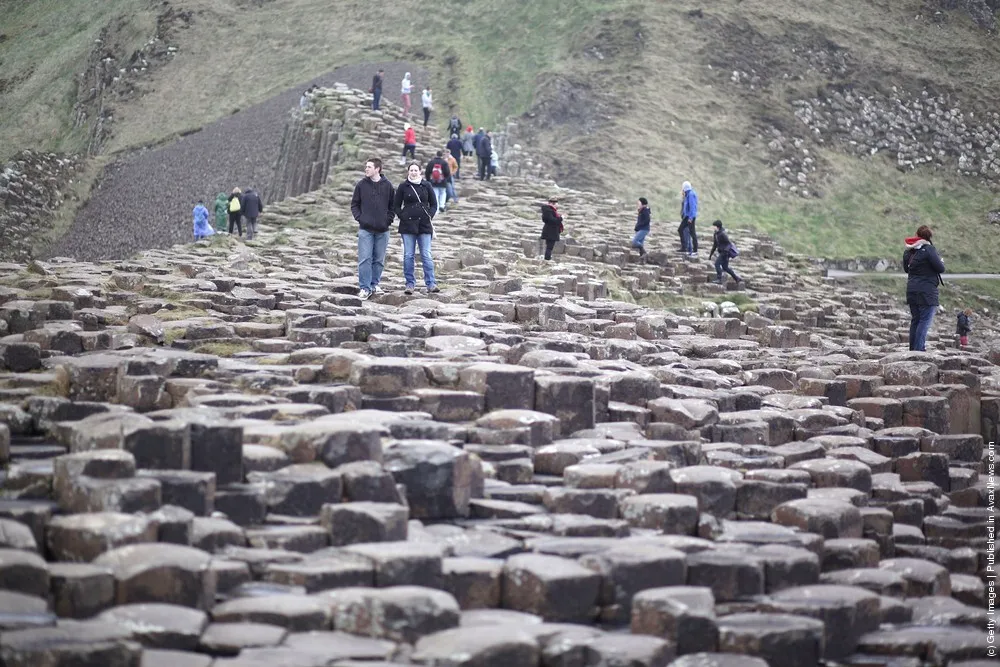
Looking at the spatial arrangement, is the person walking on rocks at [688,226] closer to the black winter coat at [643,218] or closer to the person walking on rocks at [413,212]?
the black winter coat at [643,218]

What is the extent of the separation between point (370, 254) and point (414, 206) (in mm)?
1039

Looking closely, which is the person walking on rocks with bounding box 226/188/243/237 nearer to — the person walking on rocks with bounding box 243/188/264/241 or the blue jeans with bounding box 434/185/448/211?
the person walking on rocks with bounding box 243/188/264/241

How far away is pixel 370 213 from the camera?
20.0m

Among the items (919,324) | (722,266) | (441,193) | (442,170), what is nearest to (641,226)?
(722,266)

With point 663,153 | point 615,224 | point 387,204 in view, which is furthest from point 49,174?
point 387,204

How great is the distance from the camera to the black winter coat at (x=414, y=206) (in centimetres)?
2083

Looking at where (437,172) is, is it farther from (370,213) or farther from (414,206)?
(370,213)

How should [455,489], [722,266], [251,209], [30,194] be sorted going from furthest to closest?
1. [30,194]
2. [251,209]
3. [722,266]
4. [455,489]

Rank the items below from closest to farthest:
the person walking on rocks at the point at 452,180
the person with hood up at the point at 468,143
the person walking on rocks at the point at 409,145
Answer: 1. the person walking on rocks at the point at 452,180
2. the person walking on rocks at the point at 409,145
3. the person with hood up at the point at 468,143

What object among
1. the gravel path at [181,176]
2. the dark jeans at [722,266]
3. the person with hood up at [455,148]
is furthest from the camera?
the gravel path at [181,176]

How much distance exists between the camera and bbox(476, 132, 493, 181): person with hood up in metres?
41.3

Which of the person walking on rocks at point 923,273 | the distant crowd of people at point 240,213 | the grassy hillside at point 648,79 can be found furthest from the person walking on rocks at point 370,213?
the grassy hillside at point 648,79

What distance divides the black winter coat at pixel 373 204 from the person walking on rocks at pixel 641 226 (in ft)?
45.6

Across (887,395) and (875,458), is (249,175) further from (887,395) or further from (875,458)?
(875,458)
